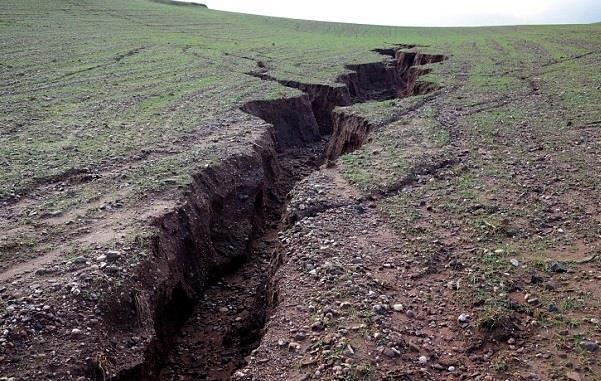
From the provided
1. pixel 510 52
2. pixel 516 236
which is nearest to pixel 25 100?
pixel 516 236

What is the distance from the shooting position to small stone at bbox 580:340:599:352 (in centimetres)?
663

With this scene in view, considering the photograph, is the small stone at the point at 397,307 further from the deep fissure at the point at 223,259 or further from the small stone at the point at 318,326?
the deep fissure at the point at 223,259

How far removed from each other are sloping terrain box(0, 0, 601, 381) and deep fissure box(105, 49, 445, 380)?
0.05 metres

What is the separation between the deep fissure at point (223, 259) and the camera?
917 cm

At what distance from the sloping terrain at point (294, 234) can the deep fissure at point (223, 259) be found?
0.05m

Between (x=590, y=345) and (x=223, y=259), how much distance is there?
25.7ft

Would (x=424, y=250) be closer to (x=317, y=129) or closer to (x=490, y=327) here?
(x=490, y=327)

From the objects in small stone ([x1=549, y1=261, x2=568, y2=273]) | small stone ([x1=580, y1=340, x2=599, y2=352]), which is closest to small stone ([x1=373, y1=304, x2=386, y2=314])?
small stone ([x1=580, y1=340, x2=599, y2=352])

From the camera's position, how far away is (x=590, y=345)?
6.67 m

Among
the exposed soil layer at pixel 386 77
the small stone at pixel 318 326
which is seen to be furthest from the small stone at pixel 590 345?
the exposed soil layer at pixel 386 77

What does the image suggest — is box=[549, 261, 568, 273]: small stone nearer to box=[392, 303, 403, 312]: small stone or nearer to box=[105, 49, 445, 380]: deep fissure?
box=[392, 303, 403, 312]: small stone

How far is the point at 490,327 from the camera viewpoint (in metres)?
7.20

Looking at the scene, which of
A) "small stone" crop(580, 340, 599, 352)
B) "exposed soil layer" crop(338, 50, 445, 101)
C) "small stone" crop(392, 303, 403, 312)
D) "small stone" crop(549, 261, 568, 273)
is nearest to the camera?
"small stone" crop(580, 340, 599, 352)

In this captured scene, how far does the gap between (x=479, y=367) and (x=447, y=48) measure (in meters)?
32.8
